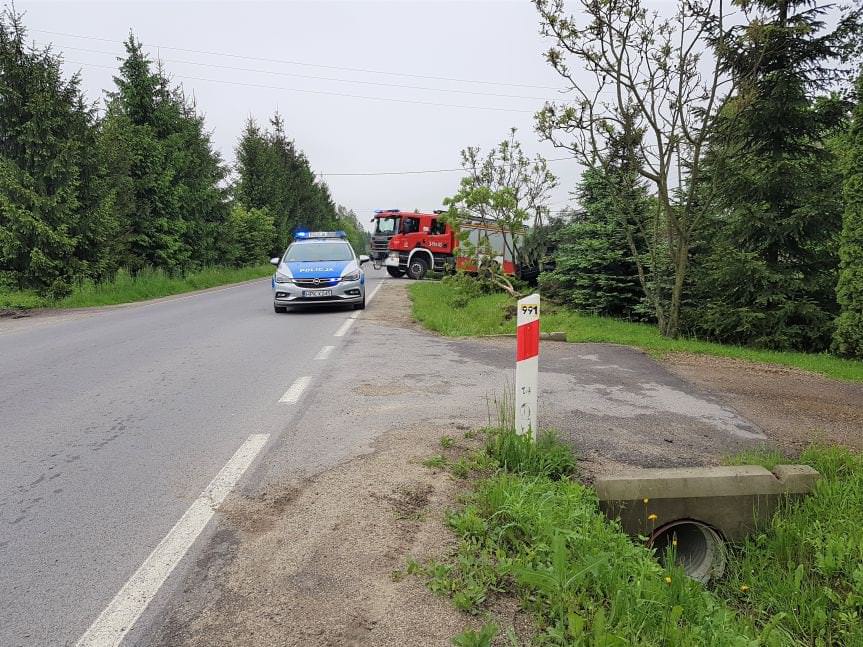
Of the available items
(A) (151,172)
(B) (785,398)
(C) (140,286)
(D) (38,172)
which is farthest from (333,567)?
(A) (151,172)

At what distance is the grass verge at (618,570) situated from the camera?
2.37 m

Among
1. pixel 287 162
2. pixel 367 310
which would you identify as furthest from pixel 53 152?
pixel 287 162

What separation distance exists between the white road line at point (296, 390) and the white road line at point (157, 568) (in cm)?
174

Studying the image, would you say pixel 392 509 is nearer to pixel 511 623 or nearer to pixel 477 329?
pixel 511 623

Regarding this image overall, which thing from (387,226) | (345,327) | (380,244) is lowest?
(345,327)

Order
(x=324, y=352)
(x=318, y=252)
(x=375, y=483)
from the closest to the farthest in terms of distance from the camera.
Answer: (x=375, y=483) → (x=324, y=352) → (x=318, y=252)

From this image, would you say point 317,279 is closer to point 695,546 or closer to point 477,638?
point 695,546

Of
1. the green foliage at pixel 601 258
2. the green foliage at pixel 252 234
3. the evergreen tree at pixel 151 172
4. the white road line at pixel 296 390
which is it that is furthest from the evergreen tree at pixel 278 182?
the white road line at pixel 296 390

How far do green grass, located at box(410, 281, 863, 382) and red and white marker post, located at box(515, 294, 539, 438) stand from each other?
17.4ft

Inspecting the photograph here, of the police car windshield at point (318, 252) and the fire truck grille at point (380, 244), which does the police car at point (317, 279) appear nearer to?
the police car windshield at point (318, 252)

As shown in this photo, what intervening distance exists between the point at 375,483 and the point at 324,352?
496 centimetres

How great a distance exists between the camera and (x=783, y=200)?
35.3 ft

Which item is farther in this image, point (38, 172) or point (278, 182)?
point (278, 182)

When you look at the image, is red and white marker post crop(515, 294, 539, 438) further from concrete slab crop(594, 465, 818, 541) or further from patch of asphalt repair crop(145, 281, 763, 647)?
concrete slab crop(594, 465, 818, 541)
